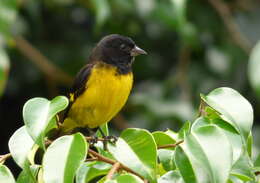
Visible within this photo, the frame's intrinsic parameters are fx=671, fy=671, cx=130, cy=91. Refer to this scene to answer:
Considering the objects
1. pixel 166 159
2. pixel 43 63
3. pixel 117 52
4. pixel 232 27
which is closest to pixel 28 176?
pixel 166 159

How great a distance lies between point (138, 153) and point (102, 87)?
1.57 metres

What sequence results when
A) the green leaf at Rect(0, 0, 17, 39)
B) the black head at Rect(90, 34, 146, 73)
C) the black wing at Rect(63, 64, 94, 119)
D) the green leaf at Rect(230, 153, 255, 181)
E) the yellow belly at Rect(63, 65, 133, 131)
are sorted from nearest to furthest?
the green leaf at Rect(230, 153, 255, 181) < the yellow belly at Rect(63, 65, 133, 131) < the black wing at Rect(63, 64, 94, 119) < the black head at Rect(90, 34, 146, 73) < the green leaf at Rect(0, 0, 17, 39)

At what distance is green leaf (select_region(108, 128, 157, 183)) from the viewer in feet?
6.07

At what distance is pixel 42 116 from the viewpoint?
1928 millimetres

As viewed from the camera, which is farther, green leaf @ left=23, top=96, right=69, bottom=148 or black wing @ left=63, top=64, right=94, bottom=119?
black wing @ left=63, top=64, right=94, bottom=119

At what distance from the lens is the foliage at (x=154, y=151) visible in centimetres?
179

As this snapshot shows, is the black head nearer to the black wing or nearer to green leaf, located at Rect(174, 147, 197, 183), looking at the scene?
the black wing

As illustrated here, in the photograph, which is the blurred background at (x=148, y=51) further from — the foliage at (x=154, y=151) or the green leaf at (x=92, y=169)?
the foliage at (x=154, y=151)

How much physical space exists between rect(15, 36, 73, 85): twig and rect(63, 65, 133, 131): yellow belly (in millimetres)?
1796

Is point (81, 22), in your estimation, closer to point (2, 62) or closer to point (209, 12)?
point (209, 12)

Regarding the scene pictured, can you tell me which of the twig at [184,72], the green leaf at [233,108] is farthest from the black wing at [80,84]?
the twig at [184,72]

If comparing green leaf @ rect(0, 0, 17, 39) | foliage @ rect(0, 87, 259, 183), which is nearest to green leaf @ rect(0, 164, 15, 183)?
foliage @ rect(0, 87, 259, 183)

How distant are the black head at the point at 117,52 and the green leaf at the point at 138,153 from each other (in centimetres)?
166

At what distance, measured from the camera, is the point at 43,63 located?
A: 536 centimetres
